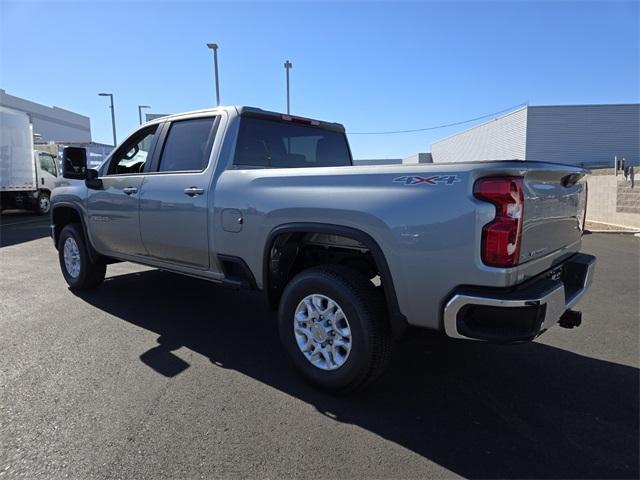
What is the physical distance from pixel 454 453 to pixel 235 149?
282 cm

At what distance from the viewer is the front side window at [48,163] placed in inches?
730

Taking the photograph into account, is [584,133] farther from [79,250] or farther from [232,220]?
[232,220]

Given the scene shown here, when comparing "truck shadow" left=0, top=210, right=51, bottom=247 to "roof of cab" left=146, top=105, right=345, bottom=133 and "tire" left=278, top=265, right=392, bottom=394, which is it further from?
"tire" left=278, top=265, right=392, bottom=394

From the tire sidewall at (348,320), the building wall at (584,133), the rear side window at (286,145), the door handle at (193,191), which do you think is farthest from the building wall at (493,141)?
the tire sidewall at (348,320)

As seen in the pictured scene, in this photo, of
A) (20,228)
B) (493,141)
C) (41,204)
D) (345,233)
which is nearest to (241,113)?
(345,233)

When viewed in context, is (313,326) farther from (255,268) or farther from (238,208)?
(238,208)

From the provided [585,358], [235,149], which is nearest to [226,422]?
[235,149]

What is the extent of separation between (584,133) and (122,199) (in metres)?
39.1

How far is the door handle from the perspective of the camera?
154 inches

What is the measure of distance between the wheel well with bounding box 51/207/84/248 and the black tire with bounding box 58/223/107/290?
0.17 m

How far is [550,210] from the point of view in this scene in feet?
9.59

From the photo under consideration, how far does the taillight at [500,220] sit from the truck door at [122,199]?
3.48 meters

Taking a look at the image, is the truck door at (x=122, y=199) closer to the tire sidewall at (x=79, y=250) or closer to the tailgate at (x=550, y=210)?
the tire sidewall at (x=79, y=250)

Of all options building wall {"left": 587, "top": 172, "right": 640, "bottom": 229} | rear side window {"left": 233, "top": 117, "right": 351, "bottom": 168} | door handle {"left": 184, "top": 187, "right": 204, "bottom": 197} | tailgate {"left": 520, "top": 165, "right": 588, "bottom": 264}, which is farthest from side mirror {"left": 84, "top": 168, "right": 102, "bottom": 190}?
building wall {"left": 587, "top": 172, "right": 640, "bottom": 229}
